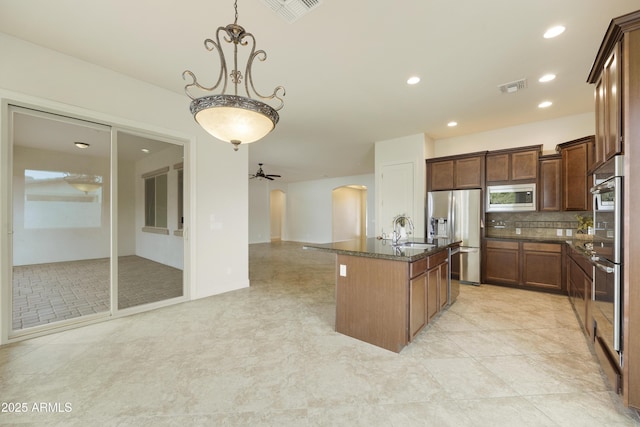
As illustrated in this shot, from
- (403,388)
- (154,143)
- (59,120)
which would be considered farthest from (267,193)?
(403,388)

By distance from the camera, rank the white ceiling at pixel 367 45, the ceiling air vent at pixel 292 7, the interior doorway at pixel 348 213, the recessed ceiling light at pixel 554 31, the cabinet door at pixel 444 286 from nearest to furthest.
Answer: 1. the ceiling air vent at pixel 292 7
2. the white ceiling at pixel 367 45
3. the recessed ceiling light at pixel 554 31
4. the cabinet door at pixel 444 286
5. the interior doorway at pixel 348 213

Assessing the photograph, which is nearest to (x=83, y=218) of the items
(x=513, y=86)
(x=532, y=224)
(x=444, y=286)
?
(x=444, y=286)

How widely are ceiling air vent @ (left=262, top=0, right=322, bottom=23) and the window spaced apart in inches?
109

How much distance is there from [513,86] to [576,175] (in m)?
1.83

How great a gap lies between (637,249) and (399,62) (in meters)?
2.47

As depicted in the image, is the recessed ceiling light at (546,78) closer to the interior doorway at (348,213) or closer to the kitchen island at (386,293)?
the kitchen island at (386,293)

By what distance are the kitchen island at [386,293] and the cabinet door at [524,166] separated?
2.81 meters

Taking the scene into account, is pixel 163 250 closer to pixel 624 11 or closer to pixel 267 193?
pixel 624 11

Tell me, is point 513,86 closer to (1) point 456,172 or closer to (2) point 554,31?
(2) point 554,31

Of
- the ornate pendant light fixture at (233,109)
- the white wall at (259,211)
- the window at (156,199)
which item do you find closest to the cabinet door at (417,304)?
the ornate pendant light fixture at (233,109)

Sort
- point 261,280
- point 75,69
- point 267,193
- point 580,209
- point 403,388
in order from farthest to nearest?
point 267,193, point 261,280, point 580,209, point 75,69, point 403,388

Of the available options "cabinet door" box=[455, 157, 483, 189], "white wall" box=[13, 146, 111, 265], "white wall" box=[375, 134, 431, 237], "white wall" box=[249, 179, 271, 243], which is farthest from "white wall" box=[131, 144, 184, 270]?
"white wall" box=[249, 179, 271, 243]

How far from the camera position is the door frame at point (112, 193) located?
2432 millimetres

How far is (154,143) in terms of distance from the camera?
353 centimetres
